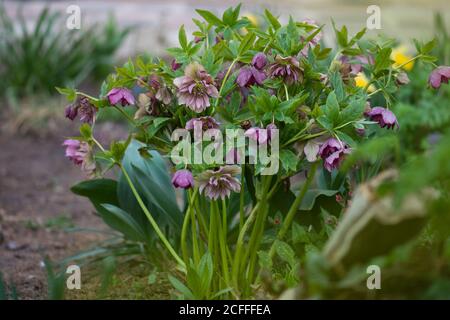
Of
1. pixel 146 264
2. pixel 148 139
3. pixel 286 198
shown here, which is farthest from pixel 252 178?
pixel 146 264

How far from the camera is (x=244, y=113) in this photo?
1988 mm

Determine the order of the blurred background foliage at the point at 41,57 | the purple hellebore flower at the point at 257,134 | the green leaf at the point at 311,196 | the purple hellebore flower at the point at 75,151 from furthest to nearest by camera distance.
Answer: the blurred background foliage at the point at 41,57 → the green leaf at the point at 311,196 → the purple hellebore flower at the point at 75,151 → the purple hellebore flower at the point at 257,134

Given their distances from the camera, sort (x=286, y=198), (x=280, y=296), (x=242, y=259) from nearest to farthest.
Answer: (x=280, y=296)
(x=242, y=259)
(x=286, y=198)

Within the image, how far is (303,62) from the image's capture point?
1950 mm

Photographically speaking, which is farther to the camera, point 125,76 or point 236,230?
point 236,230

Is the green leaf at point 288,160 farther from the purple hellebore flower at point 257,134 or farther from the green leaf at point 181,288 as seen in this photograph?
the green leaf at point 181,288

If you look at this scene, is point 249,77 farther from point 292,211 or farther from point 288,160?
point 292,211

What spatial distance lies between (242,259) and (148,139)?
0.41m

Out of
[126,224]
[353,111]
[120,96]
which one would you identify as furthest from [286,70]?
[126,224]

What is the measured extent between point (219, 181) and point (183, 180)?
4.1 inches

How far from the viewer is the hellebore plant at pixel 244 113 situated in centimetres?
187

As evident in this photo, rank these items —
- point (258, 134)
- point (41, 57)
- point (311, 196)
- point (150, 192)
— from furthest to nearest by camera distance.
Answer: point (41, 57)
point (150, 192)
point (311, 196)
point (258, 134)

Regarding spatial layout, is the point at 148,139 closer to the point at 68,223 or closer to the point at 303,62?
the point at 303,62

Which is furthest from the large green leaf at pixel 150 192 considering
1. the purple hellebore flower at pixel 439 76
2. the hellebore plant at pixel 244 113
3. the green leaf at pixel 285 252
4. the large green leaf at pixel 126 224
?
the purple hellebore flower at pixel 439 76
